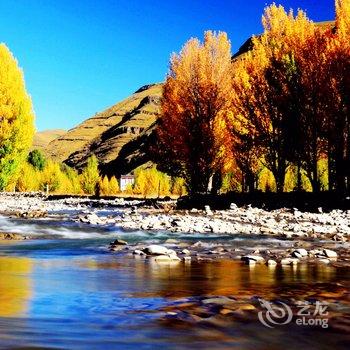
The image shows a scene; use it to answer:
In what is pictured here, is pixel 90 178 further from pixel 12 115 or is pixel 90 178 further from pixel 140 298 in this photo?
pixel 140 298

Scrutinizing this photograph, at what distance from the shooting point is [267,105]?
26.7 metres

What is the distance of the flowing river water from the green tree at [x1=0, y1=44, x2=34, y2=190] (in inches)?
1000

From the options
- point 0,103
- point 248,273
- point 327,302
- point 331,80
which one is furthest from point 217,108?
point 327,302

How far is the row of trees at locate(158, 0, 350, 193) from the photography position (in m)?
23.3

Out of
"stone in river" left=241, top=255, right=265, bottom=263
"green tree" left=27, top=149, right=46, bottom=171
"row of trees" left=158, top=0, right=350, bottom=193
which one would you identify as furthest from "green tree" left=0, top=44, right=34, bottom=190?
"green tree" left=27, top=149, right=46, bottom=171

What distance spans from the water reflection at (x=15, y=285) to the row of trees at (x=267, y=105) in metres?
16.8

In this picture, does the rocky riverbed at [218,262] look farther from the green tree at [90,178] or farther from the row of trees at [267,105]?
the green tree at [90,178]

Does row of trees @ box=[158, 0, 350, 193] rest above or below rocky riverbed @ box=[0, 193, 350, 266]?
above

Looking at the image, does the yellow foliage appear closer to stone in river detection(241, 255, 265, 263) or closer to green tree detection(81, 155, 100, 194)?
green tree detection(81, 155, 100, 194)

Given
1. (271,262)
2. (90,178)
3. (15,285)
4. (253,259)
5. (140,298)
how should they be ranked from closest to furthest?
(140,298)
(15,285)
(271,262)
(253,259)
(90,178)

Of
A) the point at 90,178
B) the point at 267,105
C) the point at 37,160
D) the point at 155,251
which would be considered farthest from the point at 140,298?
the point at 37,160

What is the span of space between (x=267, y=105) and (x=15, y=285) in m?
22.0

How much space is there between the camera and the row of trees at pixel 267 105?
919 inches

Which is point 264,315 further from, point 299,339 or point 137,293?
point 137,293
